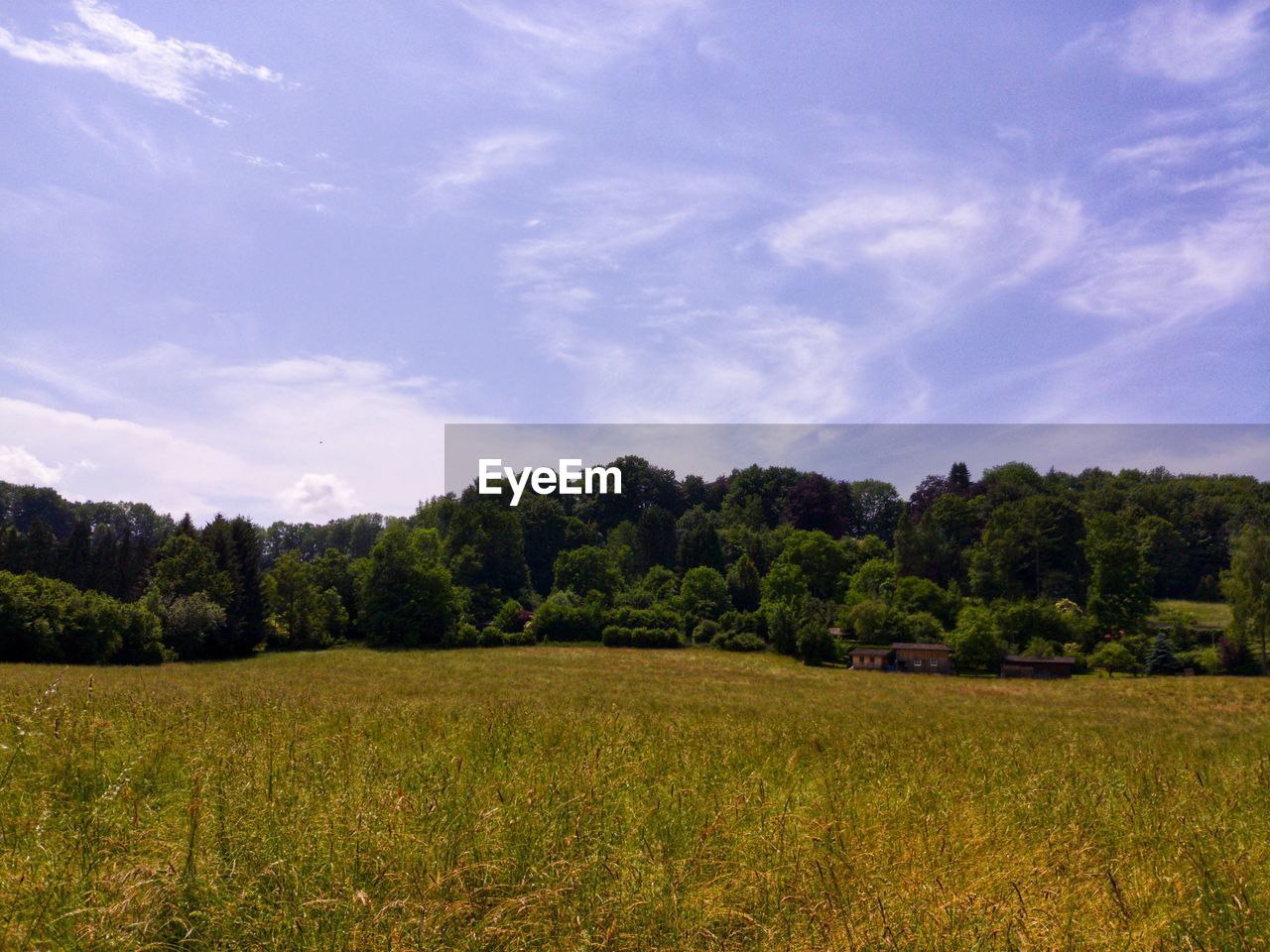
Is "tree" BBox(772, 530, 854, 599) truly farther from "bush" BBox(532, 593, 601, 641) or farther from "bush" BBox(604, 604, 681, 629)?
"bush" BBox(532, 593, 601, 641)

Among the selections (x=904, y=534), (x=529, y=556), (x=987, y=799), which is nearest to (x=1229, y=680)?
(x=904, y=534)

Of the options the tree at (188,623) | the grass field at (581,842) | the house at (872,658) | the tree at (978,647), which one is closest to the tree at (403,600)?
the tree at (188,623)

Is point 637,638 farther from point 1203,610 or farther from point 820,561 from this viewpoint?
point 1203,610

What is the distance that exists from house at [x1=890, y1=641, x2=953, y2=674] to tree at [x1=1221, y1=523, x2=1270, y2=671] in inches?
806

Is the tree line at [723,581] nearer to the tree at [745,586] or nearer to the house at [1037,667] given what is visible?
the tree at [745,586]

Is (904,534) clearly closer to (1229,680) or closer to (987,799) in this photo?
(1229,680)

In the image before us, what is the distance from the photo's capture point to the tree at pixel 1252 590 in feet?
170

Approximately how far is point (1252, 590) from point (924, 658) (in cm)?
2358

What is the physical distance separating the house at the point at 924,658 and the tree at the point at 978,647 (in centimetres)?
91

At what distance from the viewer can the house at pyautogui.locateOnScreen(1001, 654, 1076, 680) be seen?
→ 2058 inches

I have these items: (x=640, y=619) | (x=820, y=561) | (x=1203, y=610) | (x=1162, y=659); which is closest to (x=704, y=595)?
(x=640, y=619)

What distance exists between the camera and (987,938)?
11.9 ft

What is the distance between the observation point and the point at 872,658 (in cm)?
5703

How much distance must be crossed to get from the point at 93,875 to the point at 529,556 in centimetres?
10191
